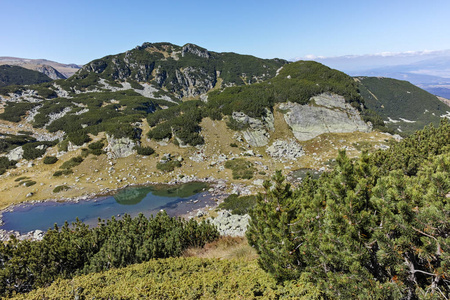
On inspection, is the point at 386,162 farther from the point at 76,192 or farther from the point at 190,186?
the point at 76,192

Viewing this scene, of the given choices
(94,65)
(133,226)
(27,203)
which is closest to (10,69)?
(94,65)

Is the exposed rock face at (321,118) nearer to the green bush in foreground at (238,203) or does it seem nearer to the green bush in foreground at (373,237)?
the green bush in foreground at (238,203)

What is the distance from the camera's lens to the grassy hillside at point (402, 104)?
97188 millimetres

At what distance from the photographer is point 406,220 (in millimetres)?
4020

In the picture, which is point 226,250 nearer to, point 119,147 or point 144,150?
point 144,150

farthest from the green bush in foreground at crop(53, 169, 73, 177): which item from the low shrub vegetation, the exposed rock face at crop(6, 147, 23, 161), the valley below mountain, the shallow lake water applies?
the exposed rock face at crop(6, 147, 23, 161)

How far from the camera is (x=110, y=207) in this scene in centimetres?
2502

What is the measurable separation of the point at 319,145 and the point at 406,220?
37.7 meters

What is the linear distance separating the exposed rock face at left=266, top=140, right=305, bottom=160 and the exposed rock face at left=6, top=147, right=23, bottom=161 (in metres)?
44.0

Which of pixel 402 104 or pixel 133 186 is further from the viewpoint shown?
pixel 402 104

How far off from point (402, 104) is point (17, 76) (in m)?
214

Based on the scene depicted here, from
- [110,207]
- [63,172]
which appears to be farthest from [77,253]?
[63,172]

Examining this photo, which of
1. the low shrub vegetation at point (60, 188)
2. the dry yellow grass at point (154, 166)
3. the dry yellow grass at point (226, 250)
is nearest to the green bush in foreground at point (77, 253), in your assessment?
the dry yellow grass at point (226, 250)

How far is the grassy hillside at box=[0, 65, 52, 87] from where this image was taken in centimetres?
10625
